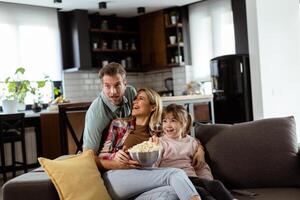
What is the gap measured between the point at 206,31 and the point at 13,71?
127 inches

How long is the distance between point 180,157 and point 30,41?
477 cm

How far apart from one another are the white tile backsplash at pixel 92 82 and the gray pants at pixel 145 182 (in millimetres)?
4793

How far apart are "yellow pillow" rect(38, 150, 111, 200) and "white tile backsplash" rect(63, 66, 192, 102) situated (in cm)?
478

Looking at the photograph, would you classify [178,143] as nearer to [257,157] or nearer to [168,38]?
[257,157]

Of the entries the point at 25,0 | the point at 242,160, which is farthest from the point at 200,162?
the point at 25,0

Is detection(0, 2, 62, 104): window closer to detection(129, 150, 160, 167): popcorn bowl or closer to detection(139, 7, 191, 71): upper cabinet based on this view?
detection(139, 7, 191, 71): upper cabinet

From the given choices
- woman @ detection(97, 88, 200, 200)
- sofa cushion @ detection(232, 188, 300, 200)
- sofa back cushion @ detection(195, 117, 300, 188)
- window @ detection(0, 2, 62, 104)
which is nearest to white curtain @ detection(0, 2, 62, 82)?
window @ detection(0, 2, 62, 104)

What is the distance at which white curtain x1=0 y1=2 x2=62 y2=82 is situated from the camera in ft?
20.2

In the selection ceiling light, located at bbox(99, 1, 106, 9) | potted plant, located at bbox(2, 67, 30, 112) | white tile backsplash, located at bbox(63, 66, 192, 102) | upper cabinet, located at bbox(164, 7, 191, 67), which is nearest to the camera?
potted plant, located at bbox(2, 67, 30, 112)

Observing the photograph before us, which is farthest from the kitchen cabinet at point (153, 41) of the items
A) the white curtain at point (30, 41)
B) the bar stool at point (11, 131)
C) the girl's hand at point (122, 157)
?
the girl's hand at point (122, 157)

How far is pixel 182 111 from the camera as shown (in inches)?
94.4

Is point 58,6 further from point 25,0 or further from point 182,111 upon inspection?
point 182,111

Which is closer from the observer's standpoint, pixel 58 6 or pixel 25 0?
pixel 25 0

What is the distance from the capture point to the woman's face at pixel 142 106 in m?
2.40
